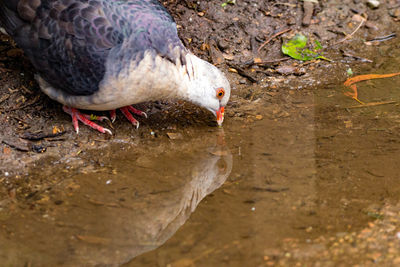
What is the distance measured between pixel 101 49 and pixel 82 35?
222mm

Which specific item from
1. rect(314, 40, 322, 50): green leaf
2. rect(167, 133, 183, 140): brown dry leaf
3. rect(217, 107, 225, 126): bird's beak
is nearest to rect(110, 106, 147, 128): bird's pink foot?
rect(167, 133, 183, 140): brown dry leaf

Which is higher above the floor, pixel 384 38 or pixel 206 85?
pixel 206 85

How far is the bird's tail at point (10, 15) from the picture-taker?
4.66 m

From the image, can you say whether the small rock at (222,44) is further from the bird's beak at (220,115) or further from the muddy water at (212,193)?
the bird's beak at (220,115)

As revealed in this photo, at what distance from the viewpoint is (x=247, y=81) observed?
606 cm

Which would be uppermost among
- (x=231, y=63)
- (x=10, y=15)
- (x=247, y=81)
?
(x=10, y=15)

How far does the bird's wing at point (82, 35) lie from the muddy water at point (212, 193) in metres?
0.87

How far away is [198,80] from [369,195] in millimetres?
2044

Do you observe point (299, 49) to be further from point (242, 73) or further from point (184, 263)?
point (184, 263)

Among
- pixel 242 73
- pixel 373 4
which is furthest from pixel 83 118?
pixel 373 4

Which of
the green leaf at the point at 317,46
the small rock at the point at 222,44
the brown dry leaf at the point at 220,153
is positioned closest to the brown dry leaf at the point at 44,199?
the brown dry leaf at the point at 220,153

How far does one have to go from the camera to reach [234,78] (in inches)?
239

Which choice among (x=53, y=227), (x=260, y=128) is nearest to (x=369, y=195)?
(x=260, y=128)

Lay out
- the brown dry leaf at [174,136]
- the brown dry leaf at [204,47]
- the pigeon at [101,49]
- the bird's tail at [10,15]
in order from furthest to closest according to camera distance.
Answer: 1. the brown dry leaf at [204,47]
2. the brown dry leaf at [174,136]
3. the bird's tail at [10,15]
4. the pigeon at [101,49]
